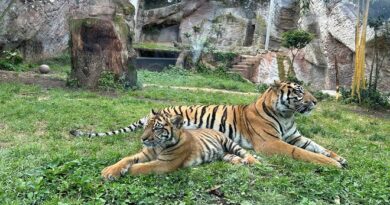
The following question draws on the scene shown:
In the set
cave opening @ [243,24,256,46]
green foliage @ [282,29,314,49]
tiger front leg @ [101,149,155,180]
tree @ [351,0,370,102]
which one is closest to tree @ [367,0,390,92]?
tree @ [351,0,370,102]

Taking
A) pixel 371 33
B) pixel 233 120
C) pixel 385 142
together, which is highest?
pixel 371 33

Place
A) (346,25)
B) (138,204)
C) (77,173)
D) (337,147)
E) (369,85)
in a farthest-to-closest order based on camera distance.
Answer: (346,25) < (369,85) < (337,147) < (77,173) < (138,204)

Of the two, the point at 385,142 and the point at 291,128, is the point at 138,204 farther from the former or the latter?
the point at 385,142

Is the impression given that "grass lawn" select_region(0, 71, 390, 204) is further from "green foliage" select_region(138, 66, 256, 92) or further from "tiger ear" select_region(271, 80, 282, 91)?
"green foliage" select_region(138, 66, 256, 92)

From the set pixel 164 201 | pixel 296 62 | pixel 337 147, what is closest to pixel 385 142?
pixel 337 147

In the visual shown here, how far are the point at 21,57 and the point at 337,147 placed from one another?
37.5 feet

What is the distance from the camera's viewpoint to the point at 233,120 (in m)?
6.25

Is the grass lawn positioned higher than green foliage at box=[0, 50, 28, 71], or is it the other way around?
green foliage at box=[0, 50, 28, 71]

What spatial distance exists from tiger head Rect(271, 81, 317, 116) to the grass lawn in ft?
2.53

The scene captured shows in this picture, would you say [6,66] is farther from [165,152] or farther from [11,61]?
[165,152]

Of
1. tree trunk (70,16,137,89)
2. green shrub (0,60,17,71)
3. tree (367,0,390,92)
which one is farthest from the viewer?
green shrub (0,60,17,71)

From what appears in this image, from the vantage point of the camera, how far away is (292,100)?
5.95 meters

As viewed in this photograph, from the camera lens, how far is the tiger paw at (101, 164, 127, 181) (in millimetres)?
4480

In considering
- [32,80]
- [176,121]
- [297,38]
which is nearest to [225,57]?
[297,38]
